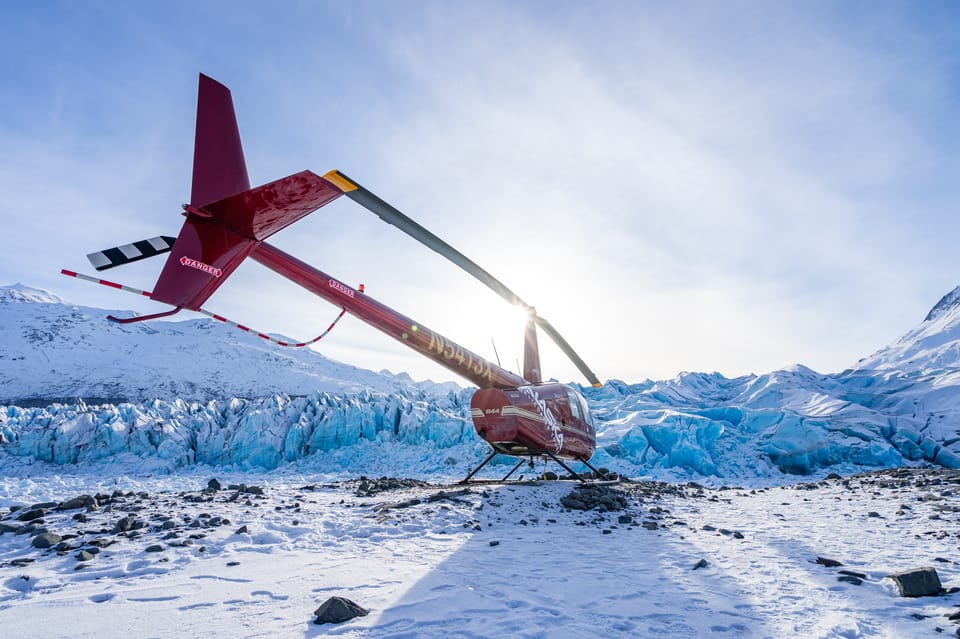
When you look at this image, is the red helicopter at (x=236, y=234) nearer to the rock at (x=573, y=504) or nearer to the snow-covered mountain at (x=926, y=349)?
the rock at (x=573, y=504)

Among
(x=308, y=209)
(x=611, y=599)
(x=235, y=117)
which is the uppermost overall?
(x=235, y=117)

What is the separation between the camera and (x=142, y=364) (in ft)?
218

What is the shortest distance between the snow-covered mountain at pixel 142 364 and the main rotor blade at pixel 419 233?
57.8 meters

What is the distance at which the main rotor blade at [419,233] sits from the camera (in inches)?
197

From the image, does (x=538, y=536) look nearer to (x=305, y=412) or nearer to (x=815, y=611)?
(x=815, y=611)

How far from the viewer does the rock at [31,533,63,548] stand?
4.90 metres

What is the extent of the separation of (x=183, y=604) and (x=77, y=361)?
84030 millimetres

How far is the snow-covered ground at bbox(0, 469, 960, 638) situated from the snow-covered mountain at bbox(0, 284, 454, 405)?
5978cm

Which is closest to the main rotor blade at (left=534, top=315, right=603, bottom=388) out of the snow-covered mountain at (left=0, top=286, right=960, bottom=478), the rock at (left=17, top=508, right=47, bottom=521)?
the rock at (left=17, top=508, right=47, bottom=521)

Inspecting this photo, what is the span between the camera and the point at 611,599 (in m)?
3.83

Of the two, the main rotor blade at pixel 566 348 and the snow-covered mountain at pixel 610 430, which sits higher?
the main rotor blade at pixel 566 348

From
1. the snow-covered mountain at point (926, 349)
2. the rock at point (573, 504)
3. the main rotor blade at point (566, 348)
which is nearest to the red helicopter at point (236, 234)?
the main rotor blade at point (566, 348)

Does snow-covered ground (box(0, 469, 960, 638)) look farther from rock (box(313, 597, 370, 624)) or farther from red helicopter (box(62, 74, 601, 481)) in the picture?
red helicopter (box(62, 74, 601, 481))

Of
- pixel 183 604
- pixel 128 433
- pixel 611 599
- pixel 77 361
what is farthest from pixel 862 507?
pixel 77 361
